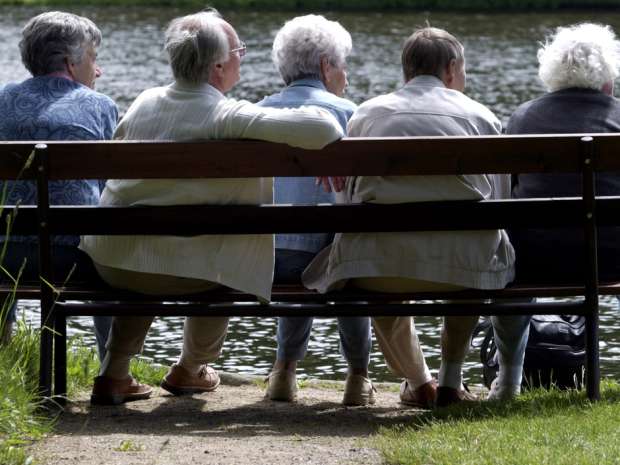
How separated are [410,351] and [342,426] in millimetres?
677

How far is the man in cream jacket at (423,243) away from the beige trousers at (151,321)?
0.45 metres

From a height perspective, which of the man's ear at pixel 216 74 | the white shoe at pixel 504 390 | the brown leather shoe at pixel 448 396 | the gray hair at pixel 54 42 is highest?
the gray hair at pixel 54 42

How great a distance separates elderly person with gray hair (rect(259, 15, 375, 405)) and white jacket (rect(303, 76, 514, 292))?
17 centimetres

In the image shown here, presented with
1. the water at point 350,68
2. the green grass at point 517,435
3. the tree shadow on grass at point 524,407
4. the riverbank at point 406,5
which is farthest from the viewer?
the riverbank at point 406,5

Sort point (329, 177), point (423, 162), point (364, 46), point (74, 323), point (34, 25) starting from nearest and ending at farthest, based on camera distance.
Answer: point (423, 162)
point (329, 177)
point (34, 25)
point (74, 323)
point (364, 46)

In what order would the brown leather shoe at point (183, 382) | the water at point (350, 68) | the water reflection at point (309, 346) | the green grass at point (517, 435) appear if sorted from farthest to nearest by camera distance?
1. the water at point (350, 68)
2. the water reflection at point (309, 346)
3. the brown leather shoe at point (183, 382)
4. the green grass at point (517, 435)

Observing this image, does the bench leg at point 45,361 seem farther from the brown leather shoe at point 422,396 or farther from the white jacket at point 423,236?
the brown leather shoe at point 422,396

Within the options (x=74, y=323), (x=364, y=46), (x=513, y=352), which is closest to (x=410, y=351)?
(x=513, y=352)

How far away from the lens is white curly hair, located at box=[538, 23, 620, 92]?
20.7 ft

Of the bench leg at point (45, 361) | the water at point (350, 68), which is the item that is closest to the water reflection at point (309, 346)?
the water at point (350, 68)

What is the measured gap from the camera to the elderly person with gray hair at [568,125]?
5.98 meters

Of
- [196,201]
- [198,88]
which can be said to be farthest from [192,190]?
[198,88]

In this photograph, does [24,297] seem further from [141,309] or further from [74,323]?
[74,323]

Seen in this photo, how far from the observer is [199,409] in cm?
596
